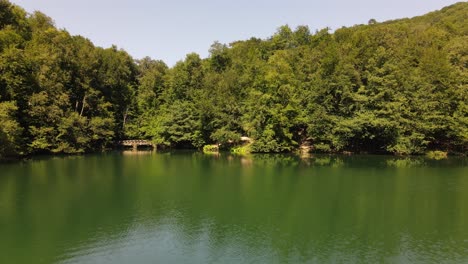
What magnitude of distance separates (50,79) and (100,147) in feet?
44.6

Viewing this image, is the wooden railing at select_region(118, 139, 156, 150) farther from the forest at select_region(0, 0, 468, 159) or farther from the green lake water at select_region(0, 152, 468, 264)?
the green lake water at select_region(0, 152, 468, 264)

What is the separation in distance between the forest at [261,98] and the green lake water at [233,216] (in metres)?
13.0

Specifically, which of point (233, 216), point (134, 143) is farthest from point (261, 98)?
point (233, 216)

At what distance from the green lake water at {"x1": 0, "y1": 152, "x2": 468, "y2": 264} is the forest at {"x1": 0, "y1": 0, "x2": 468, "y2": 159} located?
42.7 feet

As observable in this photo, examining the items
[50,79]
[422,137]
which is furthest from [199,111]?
[422,137]

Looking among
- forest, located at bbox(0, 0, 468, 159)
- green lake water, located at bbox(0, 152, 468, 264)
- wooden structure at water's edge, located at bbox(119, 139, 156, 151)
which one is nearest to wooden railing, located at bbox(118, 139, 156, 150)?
wooden structure at water's edge, located at bbox(119, 139, 156, 151)

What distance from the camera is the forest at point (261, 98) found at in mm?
47125

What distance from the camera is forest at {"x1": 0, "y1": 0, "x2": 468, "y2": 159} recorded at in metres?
47.1

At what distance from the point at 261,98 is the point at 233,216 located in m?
33.8

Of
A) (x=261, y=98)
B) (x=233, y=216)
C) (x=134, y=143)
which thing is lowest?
(x=233, y=216)

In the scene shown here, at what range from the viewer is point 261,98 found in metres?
52.6

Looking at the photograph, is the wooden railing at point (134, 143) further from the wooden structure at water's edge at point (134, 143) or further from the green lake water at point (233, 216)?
the green lake water at point (233, 216)

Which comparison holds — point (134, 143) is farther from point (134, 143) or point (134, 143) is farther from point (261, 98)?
point (261, 98)

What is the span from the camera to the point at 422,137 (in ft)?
153
